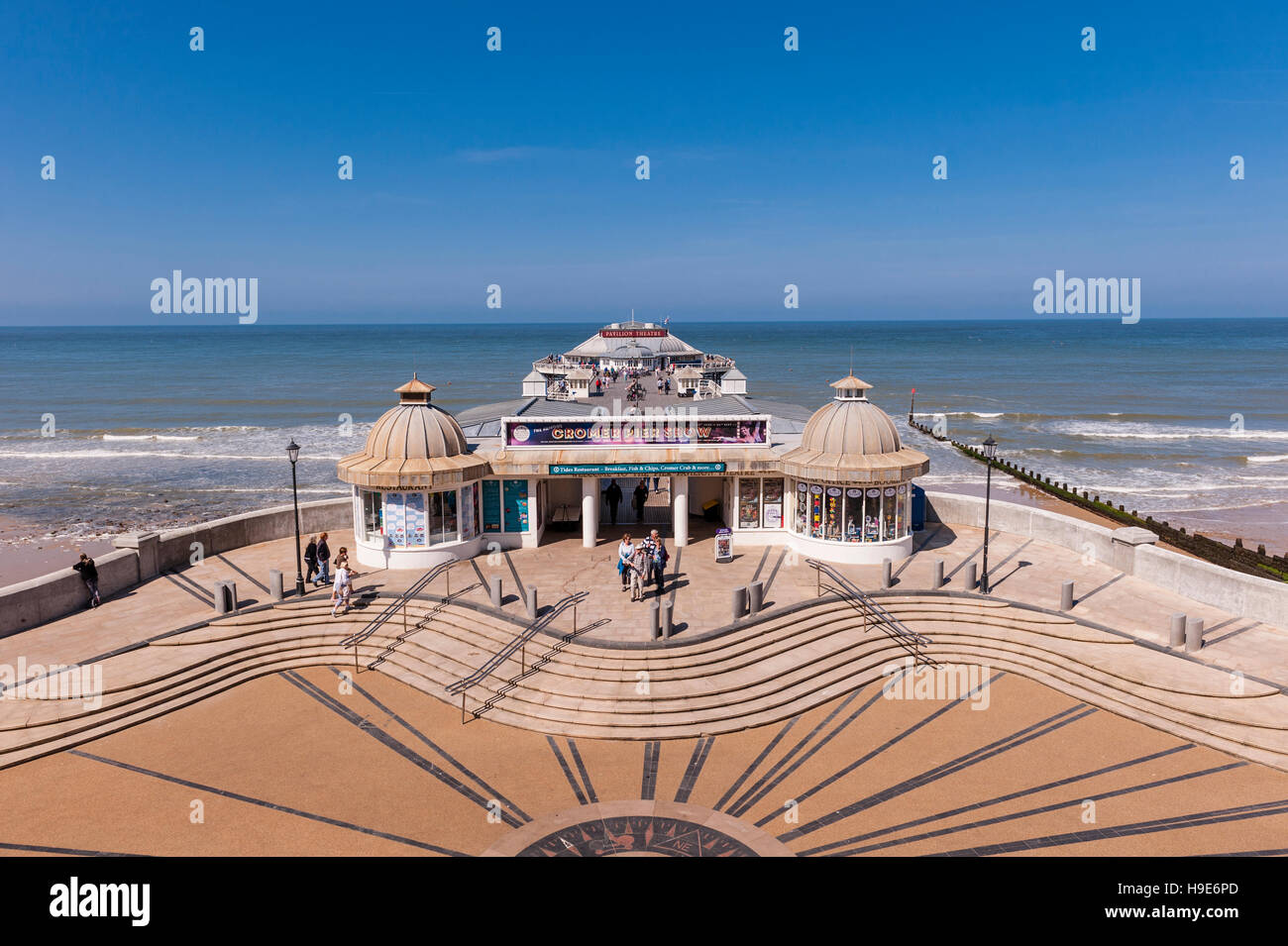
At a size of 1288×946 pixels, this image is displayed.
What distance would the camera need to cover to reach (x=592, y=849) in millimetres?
11867

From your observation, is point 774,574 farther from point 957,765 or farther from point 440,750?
point 440,750

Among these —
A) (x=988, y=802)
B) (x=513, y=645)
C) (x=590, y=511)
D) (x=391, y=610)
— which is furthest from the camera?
(x=590, y=511)

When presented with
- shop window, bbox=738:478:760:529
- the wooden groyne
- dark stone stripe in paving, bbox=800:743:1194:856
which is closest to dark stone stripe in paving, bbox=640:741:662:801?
dark stone stripe in paving, bbox=800:743:1194:856

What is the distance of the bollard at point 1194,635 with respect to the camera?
55.1 feet

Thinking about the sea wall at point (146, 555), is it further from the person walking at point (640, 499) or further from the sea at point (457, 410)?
the sea at point (457, 410)

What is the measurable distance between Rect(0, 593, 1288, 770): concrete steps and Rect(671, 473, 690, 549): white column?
617 cm

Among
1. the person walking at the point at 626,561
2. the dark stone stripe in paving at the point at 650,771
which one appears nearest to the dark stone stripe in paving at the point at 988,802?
the dark stone stripe in paving at the point at 650,771

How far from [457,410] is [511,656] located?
220ft

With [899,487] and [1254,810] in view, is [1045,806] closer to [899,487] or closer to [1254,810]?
[1254,810]

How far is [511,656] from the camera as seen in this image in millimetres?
17297

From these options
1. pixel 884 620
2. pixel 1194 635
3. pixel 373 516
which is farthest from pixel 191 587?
pixel 1194 635

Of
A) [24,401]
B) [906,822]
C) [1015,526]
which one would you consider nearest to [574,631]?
[906,822]

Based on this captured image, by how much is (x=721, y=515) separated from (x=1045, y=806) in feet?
49.5

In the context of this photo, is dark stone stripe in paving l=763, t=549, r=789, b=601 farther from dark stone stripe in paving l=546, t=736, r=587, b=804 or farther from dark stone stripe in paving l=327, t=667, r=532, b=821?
dark stone stripe in paving l=327, t=667, r=532, b=821
